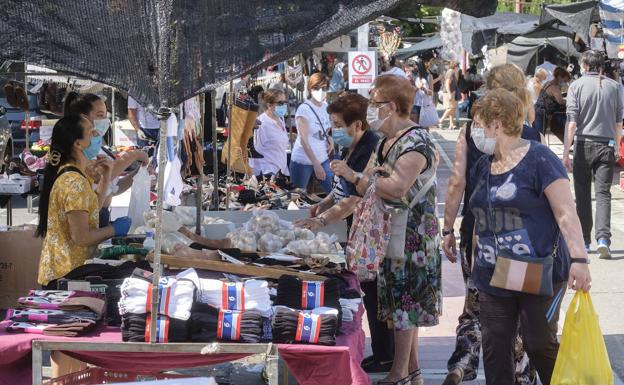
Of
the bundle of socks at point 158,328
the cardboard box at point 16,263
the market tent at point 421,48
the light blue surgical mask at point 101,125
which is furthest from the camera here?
the market tent at point 421,48

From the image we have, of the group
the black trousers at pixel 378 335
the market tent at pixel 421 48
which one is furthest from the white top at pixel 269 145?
the market tent at pixel 421 48

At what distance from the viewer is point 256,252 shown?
5.90 meters

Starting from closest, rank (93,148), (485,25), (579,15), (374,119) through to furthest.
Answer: (374,119) < (93,148) < (579,15) < (485,25)

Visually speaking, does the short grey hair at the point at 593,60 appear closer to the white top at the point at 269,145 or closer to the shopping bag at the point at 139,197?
the white top at the point at 269,145

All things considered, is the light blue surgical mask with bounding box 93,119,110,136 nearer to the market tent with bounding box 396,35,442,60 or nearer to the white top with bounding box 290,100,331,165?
the white top with bounding box 290,100,331,165

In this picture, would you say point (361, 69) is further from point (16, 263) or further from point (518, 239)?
point (518, 239)

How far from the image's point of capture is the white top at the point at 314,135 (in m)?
11.5

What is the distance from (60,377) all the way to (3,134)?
23.5ft

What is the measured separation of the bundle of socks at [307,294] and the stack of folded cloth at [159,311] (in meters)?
0.50

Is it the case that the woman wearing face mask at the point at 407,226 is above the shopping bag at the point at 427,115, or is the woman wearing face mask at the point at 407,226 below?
below

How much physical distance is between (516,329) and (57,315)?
2.28 metres

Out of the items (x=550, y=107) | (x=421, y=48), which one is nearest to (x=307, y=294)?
(x=550, y=107)

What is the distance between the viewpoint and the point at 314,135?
1157 centimetres

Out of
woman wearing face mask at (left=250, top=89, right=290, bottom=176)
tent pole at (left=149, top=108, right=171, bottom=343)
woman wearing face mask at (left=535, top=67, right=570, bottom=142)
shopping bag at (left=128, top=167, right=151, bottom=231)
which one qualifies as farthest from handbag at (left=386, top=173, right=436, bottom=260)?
woman wearing face mask at (left=535, top=67, right=570, bottom=142)
